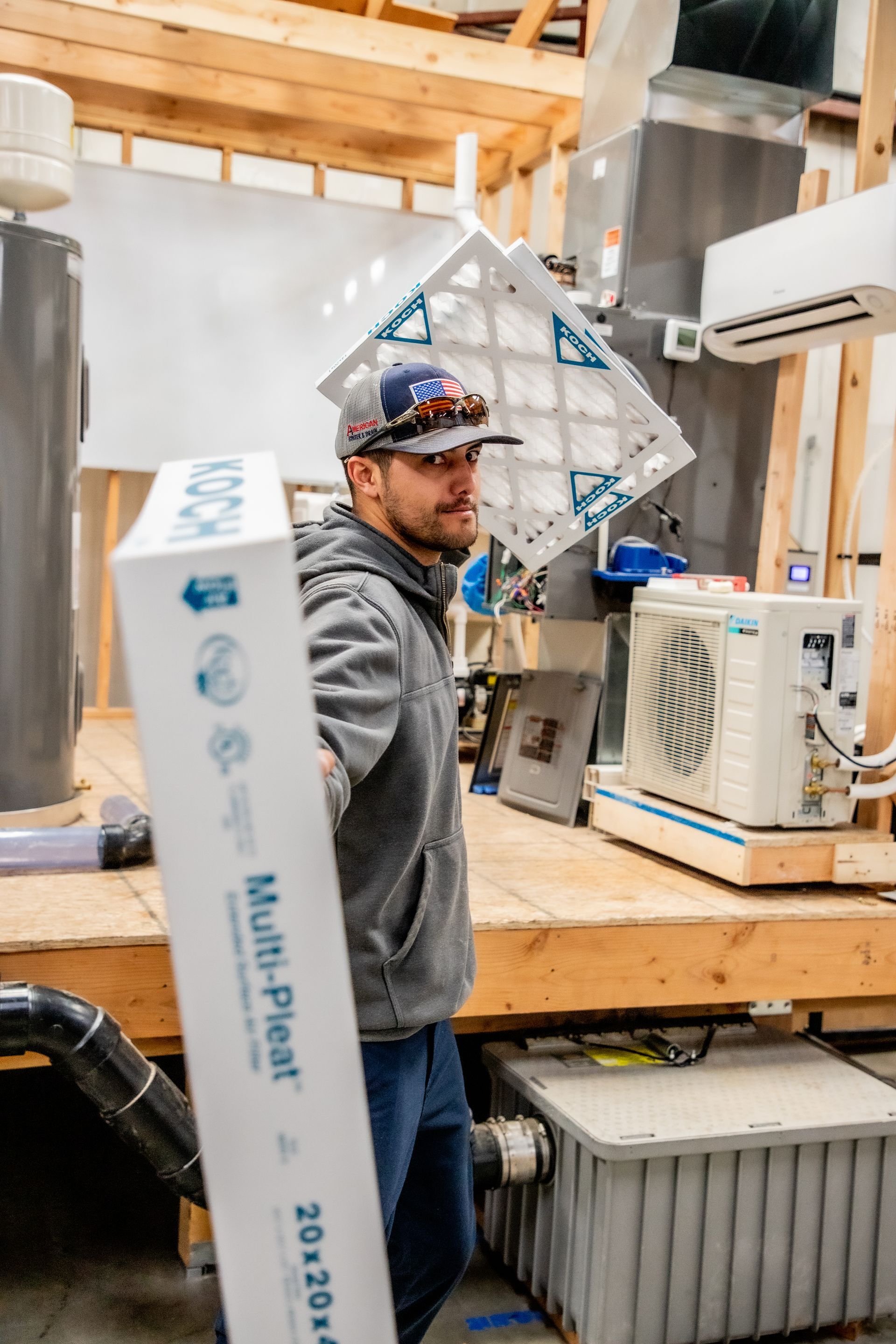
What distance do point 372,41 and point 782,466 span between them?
2.42 meters

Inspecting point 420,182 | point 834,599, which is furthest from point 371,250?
point 834,599

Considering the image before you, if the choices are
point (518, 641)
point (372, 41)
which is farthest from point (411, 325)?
point (372, 41)

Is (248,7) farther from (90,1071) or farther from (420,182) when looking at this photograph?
(90,1071)

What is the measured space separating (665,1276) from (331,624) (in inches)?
67.9

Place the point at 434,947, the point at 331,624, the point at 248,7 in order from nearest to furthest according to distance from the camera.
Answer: the point at 331,624
the point at 434,947
the point at 248,7

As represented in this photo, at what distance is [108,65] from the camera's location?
493 centimetres

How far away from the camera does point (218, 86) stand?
508cm

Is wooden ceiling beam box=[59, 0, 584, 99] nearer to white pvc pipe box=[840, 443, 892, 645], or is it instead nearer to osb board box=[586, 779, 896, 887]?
white pvc pipe box=[840, 443, 892, 645]

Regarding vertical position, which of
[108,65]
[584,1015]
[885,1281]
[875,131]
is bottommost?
[885,1281]

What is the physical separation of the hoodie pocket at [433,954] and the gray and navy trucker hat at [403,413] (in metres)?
0.57

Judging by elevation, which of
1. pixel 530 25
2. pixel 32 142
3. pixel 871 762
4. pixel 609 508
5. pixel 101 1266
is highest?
pixel 530 25

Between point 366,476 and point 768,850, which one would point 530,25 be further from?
point 366,476

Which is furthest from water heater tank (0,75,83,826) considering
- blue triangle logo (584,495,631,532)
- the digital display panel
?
the digital display panel

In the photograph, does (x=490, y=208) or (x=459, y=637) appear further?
(x=490, y=208)
